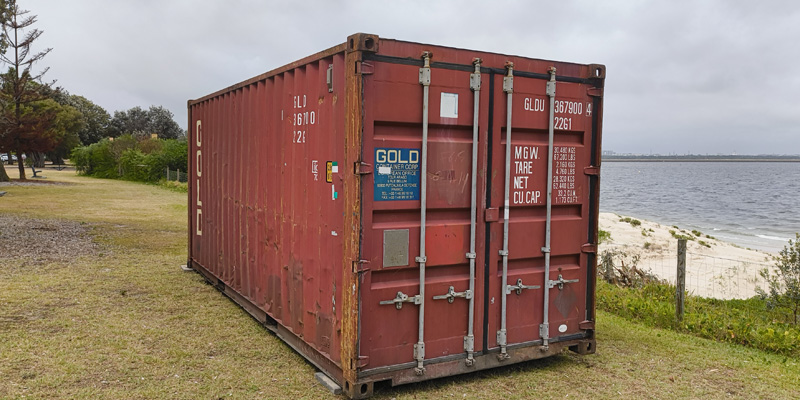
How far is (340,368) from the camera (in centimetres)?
526

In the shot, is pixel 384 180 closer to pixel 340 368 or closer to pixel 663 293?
pixel 340 368

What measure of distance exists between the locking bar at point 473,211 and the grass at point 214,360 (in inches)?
14.6

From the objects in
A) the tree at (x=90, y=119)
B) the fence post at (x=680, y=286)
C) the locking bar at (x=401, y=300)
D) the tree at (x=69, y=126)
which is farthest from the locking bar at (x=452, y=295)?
the tree at (x=90, y=119)

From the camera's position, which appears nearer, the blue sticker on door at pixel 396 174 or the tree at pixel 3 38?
the blue sticker on door at pixel 396 174

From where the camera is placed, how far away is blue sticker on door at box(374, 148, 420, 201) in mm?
5043

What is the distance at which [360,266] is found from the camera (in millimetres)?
4988

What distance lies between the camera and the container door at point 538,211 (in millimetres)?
5625

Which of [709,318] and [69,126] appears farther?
[69,126]

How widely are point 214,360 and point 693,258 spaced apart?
16103 millimetres

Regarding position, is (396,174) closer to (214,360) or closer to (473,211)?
(473,211)

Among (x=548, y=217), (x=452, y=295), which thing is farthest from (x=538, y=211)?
(x=452, y=295)

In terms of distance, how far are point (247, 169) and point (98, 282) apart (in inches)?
141

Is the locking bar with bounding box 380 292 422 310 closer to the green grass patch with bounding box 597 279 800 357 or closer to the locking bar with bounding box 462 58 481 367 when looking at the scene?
the locking bar with bounding box 462 58 481 367

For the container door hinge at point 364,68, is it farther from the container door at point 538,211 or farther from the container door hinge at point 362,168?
the container door at point 538,211
